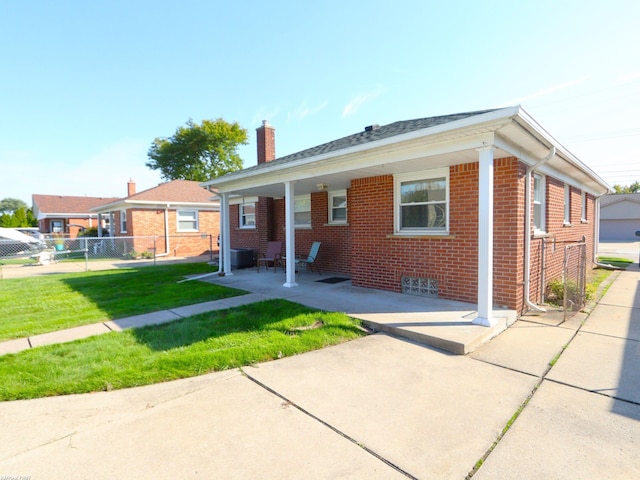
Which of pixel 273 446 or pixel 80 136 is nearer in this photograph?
pixel 273 446

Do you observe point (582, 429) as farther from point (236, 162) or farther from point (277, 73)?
point (236, 162)

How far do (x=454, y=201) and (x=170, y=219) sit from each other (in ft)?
53.5

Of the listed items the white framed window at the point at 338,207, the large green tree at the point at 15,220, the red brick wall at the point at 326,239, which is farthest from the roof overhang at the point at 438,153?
the large green tree at the point at 15,220

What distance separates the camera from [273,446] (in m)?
2.29

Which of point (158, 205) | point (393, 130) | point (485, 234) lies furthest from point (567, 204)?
point (158, 205)

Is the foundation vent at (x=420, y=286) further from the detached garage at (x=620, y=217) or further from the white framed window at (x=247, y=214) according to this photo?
the detached garage at (x=620, y=217)

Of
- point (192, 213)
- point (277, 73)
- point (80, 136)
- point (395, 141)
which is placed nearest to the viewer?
point (395, 141)

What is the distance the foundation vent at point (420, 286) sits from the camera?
6.34 metres

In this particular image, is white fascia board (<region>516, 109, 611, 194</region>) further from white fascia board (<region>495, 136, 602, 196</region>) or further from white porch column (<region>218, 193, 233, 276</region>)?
white porch column (<region>218, 193, 233, 276</region>)

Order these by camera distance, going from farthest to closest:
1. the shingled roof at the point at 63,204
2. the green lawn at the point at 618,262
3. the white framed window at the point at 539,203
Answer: the shingled roof at the point at 63,204 < the green lawn at the point at 618,262 < the white framed window at the point at 539,203

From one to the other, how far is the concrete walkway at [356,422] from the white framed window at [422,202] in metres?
3.07

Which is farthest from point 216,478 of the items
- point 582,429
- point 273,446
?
point 582,429

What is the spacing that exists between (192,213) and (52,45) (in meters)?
10.7

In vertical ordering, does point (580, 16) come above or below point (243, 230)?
above
